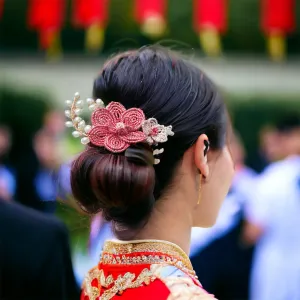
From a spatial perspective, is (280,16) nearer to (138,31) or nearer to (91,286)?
(138,31)

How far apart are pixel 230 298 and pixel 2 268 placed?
3985 mm

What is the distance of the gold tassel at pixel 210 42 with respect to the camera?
7.91m

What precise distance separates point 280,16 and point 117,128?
20.7 ft

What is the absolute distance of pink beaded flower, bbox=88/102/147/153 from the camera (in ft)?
4.88

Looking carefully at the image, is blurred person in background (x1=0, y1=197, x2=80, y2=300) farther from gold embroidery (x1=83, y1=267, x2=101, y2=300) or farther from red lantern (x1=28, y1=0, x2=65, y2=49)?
red lantern (x1=28, y1=0, x2=65, y2=49)

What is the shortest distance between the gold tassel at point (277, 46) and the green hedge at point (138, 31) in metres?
0.18

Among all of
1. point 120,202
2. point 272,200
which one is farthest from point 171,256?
point 272,200

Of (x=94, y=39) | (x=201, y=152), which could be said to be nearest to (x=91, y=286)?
(x=201, y=152)

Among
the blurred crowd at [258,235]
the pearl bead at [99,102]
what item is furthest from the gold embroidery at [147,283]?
the blurred crowd at [258,235]

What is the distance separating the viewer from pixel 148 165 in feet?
4.82

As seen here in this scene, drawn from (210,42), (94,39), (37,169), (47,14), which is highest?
(47,14)

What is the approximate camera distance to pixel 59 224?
227 centimetres

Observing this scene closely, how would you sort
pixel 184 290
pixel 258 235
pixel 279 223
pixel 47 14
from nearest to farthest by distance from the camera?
Answer: pixel 184 290 → pixel 279 223 → pixel 258 235 → pixel 47 14

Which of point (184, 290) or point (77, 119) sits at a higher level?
point (77, 119)
